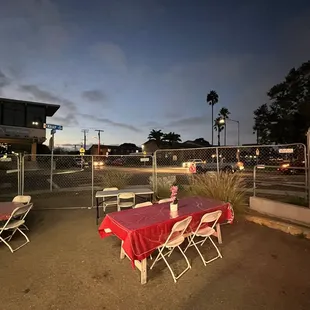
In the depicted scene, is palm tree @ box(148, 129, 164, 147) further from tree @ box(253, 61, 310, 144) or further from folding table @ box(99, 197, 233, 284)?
folding table @ box(99, 197, 233, 284)

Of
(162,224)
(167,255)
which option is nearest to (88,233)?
(167,255)

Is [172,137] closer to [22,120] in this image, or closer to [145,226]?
[22,120]

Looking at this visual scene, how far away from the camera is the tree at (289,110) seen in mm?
31250

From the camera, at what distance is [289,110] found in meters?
34.6

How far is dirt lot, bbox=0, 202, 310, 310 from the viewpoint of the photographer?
3.04 metres

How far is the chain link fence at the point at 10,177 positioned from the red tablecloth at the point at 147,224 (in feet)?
23.2

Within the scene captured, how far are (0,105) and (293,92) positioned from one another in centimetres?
3686

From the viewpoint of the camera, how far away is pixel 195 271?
3844 millimetres

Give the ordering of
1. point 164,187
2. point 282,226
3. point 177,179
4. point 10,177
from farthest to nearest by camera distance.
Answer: point 10,177, point 177,179, point 164,187, point 282,226

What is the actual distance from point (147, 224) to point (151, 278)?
796 millimetres

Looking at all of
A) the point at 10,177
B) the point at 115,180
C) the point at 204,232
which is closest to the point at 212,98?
the point at 10,177

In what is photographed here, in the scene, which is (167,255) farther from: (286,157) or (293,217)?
(286,157)

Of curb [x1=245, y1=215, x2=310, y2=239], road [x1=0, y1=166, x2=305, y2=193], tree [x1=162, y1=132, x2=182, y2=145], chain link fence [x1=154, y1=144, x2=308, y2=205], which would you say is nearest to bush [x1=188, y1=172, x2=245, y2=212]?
chain link fence [x1=154, y1=144, x2=308, y2=205]

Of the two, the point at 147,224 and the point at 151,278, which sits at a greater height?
the point at 147,224
